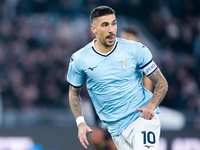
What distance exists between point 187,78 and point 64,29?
291cm

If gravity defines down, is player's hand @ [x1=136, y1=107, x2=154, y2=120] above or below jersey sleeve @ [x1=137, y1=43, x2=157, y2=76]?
below

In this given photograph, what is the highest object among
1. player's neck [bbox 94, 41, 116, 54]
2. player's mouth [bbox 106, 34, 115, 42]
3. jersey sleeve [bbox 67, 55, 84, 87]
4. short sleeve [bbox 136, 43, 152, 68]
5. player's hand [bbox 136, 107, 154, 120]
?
player's mouth [bbox 106, 34, 115, 42]

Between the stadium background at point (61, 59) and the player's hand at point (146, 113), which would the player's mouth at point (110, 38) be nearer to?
the player's hand at point (146, 113)

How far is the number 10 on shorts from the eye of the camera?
15.0 feet

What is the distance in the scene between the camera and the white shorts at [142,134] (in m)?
4.55

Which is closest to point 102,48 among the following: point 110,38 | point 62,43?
point 110,38

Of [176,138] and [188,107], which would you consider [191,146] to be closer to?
[176,138]

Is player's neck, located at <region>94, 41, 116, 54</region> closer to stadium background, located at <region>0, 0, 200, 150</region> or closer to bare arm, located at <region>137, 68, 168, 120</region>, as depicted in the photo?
bare arm, located at <region>137, 68, 168, 120</region>

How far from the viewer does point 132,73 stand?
15.3 feet

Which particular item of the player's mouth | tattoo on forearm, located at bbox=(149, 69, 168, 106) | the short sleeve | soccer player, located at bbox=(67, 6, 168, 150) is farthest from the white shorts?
the player's mouth

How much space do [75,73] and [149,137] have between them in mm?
939

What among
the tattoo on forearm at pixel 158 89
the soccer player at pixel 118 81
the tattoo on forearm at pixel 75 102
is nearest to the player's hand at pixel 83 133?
the soccer player at pixel 118 81

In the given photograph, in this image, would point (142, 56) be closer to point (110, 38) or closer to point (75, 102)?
point (110, 38)

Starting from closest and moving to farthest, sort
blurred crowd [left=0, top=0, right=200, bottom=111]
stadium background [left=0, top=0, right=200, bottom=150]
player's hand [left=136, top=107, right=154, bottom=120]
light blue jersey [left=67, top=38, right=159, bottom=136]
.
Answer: player's hand [left=136, top=107, right=154, bottom=120], light blue jersey [left=67, top=38, right=159, bottom=136], stadium background [left=0, top=0, right=200, bottom=150], blurred crowd [left=0, top=0, right=200, bottom=111]
